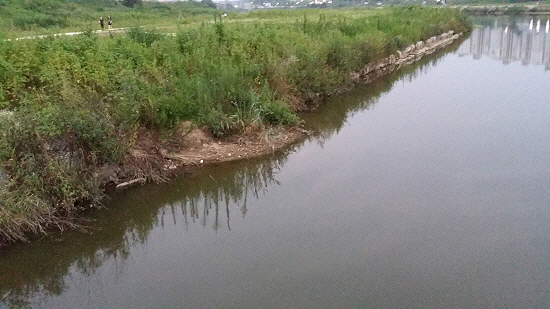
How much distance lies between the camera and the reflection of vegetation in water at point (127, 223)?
17.9 ft

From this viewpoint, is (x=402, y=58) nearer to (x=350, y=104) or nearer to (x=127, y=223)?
(x=350, y=104)

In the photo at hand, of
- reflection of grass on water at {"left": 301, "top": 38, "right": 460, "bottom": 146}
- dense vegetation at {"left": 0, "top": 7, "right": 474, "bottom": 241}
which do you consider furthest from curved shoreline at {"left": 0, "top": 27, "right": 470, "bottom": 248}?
reflection of grass on water at {"left": 301, "top": 38, "right": 460, "bottom": 146}

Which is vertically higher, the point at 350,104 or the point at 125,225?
the point at 350,104

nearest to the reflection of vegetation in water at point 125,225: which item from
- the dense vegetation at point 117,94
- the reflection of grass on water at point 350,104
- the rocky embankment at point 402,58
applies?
the dense vegetation at point 117,94

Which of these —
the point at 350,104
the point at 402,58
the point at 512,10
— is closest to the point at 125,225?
the point at 350,104

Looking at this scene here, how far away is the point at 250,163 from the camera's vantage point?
28.6 feet

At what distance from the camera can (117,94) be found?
791 cm

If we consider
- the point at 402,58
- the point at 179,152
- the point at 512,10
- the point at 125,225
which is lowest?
the point at 125,225

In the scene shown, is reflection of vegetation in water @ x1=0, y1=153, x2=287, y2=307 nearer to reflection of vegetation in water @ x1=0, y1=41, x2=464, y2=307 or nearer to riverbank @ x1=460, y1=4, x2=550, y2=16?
reflection of vegetation in water @ x1=0, y1=41, x2=464, y2=307

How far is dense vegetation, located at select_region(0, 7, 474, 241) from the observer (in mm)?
6203

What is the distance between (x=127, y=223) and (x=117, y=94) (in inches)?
89.3

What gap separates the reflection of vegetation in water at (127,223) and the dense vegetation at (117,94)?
0.35m

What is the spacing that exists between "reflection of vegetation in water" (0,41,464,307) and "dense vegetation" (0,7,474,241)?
35cm

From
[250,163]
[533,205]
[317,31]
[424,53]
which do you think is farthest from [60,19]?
[533,205]
